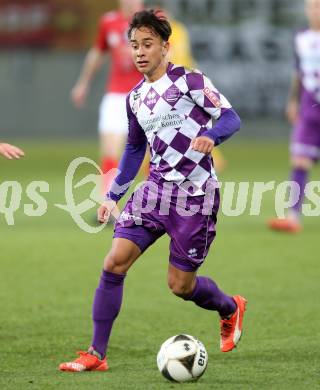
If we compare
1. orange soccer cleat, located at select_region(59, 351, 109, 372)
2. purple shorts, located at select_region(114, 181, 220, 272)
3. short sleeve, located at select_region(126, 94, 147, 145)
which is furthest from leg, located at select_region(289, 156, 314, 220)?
orange soccer cleat, located at select_region(59, 351, 109, 372)

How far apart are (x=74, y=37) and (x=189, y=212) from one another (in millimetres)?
14939

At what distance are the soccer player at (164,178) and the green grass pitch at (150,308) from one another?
382 millimetres

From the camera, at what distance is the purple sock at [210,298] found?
627 cm

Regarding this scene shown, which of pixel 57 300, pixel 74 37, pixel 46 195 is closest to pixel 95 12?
pixel 74 37

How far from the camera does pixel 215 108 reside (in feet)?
19.7

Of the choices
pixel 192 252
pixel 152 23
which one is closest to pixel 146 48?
pixel 152 23

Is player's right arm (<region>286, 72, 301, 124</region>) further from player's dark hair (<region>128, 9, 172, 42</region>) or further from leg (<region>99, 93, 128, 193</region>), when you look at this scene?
player's dark hair (<region>128, 9, 172, 42</region>)

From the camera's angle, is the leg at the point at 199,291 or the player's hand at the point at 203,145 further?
the leg at the point at 199,291

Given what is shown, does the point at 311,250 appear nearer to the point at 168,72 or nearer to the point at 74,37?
the point at 168,72

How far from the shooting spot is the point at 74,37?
67.9 feet

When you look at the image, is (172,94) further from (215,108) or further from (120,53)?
(120,53)

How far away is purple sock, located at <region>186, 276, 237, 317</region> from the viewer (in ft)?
20.6

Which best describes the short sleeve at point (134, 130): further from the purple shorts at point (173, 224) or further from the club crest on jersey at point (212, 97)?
the club crest on jersey at point (212, 97)

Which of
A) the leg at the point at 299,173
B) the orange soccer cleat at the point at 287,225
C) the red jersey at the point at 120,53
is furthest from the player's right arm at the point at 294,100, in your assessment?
the red jersey at the point at 120,53
